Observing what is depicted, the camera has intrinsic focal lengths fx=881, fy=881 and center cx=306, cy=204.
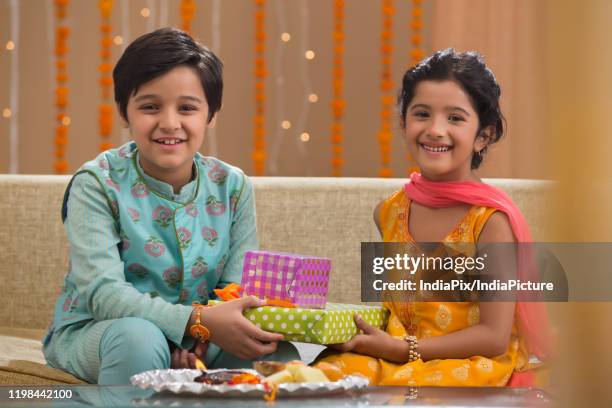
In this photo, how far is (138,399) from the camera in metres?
1.07

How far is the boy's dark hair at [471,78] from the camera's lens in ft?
5.38

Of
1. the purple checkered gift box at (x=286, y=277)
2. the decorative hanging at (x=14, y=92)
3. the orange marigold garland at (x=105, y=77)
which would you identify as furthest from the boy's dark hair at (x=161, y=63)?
the decorative hanging at (x=14, y=92)

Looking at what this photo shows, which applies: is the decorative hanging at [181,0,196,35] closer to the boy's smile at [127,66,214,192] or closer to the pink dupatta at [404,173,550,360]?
the boy's smile at [127,66,214,192]

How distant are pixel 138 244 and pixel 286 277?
1.02 feet

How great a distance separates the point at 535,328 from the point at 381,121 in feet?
6.78

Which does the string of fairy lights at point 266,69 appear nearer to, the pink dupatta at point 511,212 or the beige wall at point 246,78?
the beige wall at point 246,78

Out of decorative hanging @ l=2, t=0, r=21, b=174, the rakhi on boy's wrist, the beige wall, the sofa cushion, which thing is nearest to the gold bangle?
the rakhi on boy's wrist

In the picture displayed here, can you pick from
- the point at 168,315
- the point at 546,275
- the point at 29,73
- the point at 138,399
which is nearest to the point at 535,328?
the point at 546,275

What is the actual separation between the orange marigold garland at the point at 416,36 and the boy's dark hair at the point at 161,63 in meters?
1.82

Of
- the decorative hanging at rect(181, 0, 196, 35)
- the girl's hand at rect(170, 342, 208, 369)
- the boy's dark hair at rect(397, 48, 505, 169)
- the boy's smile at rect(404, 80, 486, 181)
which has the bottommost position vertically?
the girl's hand at rect(170, 342, 208, 369)

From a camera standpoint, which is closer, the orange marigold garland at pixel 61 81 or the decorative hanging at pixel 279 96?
the orange marigold garland at pixel 61 81

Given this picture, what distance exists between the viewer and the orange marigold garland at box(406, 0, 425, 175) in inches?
134

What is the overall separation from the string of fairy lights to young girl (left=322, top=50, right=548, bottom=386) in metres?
1.73

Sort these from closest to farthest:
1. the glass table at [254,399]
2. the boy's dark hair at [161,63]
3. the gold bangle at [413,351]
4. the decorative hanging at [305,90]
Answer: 1. the glass table at [254,399]
2. the gold bangle at [413,351]
3. the boy's dark hair at [161,63]
4. the decorative hanging at [305,90]
